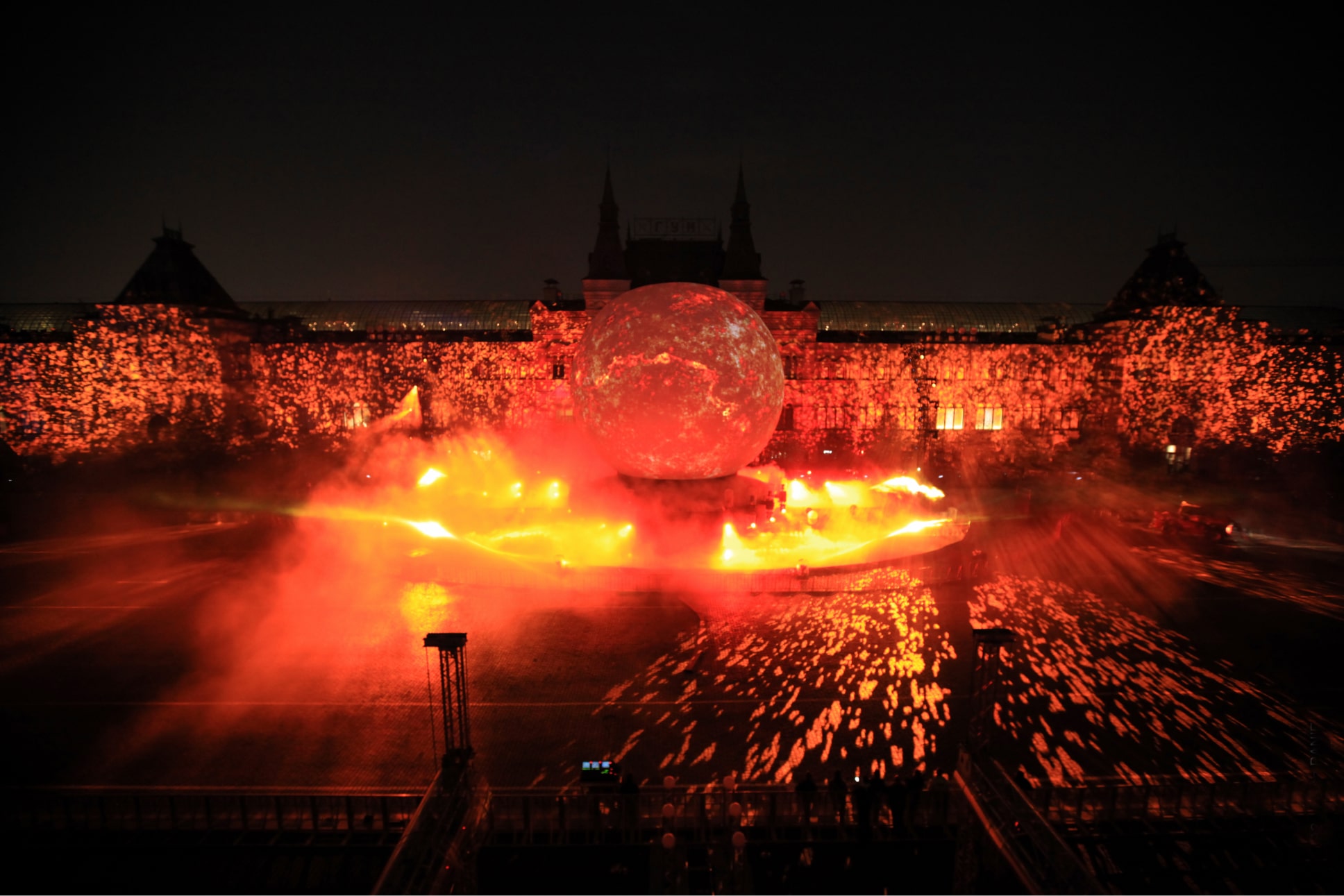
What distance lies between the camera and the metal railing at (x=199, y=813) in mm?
7199

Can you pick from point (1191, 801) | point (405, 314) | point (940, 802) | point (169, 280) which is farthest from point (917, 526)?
point (169, 280)

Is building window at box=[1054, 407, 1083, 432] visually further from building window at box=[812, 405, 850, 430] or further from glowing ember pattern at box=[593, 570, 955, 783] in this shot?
glowing ember pattern at box=[593, 570, 955, 783]

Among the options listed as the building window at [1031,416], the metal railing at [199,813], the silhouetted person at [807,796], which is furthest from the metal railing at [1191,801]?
the building window at [1031,416]

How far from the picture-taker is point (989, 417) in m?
33.7

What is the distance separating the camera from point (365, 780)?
837cm

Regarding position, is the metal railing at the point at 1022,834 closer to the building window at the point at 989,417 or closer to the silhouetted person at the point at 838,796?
the silhouetted person at the point at 838,796

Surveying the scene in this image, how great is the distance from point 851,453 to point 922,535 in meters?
13.3

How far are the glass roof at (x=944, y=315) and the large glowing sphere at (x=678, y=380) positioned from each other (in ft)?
83.1

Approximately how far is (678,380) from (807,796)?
9.19 meters

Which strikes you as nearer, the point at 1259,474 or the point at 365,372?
the point at 1259,474

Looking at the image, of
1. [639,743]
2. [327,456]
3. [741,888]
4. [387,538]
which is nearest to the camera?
[741,888]

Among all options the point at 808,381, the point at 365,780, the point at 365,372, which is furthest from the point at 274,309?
the point at 365,780

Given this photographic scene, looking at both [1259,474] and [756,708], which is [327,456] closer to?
[756,708]

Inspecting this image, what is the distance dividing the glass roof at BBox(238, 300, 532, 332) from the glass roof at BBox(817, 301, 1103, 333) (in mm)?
20618
